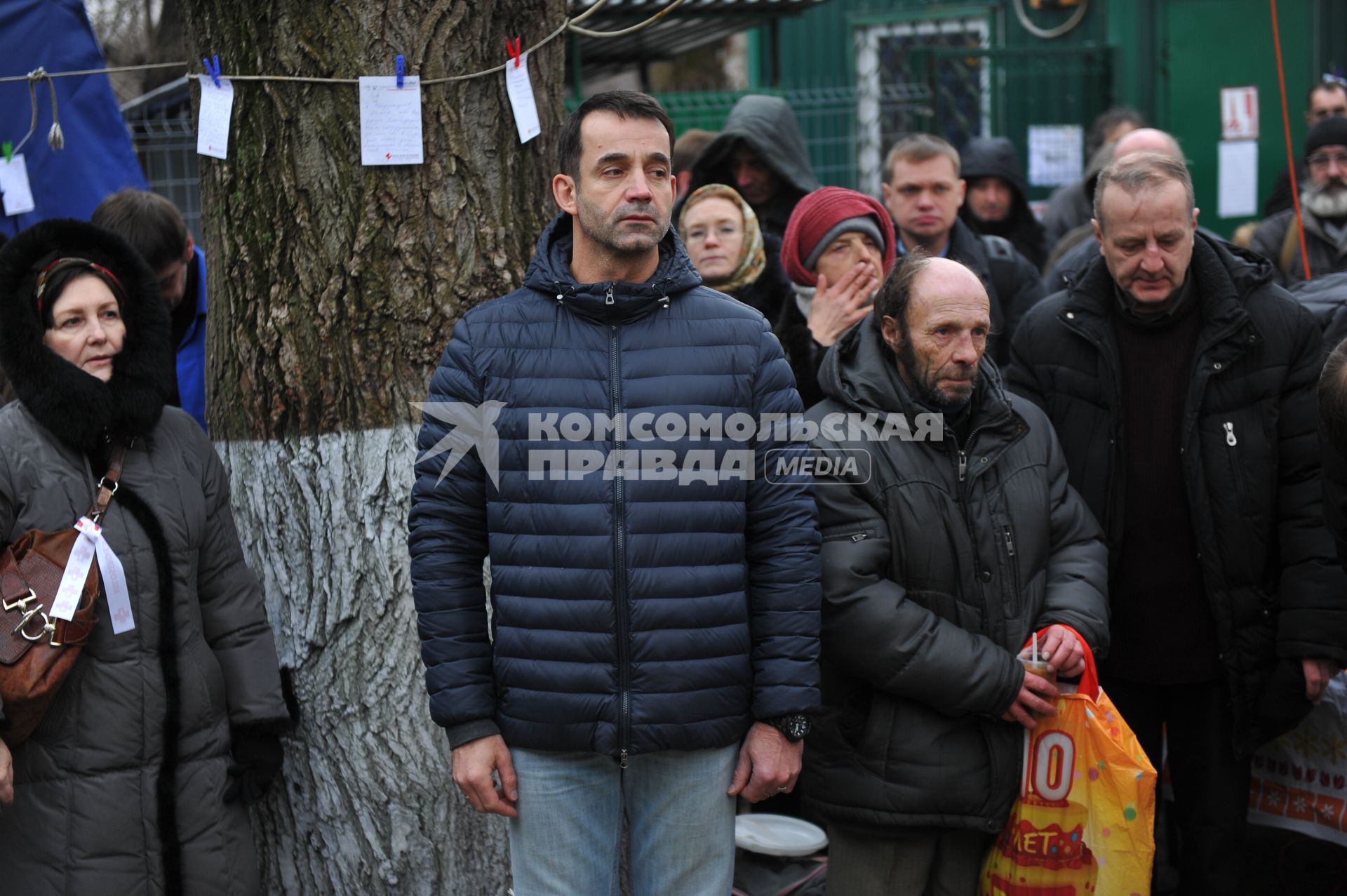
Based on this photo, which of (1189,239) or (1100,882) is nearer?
(1100,882)

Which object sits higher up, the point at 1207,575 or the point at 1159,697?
the point at 1207,575

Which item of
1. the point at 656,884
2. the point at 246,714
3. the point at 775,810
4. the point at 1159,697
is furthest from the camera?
the point at 775,810

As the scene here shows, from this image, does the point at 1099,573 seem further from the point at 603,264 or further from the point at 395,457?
the point at 395,457

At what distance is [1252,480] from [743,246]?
1829 mm

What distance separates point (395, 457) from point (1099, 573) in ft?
5.72

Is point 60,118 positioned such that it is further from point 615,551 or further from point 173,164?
point 615,551

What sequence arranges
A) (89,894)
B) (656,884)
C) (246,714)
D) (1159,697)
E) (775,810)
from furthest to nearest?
(775,810) < (1159,697) < (246,714) < (89,894) < (656,884)

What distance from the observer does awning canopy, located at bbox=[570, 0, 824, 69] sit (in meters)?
8.02

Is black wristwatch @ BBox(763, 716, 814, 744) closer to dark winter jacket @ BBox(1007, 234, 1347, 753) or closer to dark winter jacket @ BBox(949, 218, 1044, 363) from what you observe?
dark winter jacket @ BBox(1007, 234, 1347, 753)

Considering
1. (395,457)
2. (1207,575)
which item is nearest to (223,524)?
(395,457)

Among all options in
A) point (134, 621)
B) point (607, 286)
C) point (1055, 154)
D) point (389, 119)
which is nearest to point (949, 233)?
point (389, 119)

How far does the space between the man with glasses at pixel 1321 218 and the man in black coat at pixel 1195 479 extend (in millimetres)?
1985

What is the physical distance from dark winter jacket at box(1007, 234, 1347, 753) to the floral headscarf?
53.5 inches

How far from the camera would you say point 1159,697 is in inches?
154
